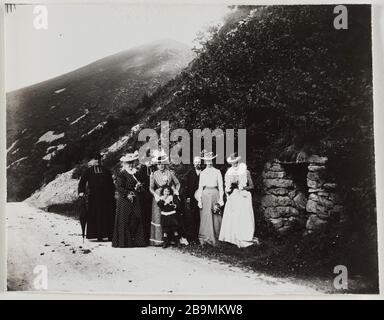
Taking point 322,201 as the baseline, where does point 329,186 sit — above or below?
above

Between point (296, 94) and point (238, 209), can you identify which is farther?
point (296, 94)

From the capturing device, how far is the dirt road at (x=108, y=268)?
6453 millimetres

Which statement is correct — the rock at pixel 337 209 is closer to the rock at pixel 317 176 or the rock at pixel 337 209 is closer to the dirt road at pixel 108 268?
the rock at pixel 317 176

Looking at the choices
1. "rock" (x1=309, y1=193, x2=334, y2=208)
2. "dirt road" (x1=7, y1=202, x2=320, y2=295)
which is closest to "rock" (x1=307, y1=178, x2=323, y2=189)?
"rock" (x1=309, y1=193, x2=334, y2=208)

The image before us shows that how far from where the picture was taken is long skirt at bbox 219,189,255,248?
260 inches

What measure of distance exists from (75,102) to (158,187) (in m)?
1.83

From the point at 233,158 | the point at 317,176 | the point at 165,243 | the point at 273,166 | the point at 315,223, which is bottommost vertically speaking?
the point at 165,243

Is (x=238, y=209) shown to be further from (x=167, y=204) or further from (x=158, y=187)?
(x=158, y=187)

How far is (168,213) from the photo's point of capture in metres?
6.59

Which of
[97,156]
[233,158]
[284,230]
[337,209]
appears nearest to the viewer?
[337,209]

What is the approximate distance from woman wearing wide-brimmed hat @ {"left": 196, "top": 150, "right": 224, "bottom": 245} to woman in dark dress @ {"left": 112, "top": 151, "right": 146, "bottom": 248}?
863mm

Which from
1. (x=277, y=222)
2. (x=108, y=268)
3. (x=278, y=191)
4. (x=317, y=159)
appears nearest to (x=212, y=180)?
(x=278, y=191)

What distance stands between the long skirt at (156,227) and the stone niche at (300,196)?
58.7 inches

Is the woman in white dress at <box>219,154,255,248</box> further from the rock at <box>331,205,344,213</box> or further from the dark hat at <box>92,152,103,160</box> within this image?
the dark hat at <box>92,152,103,160</box>
